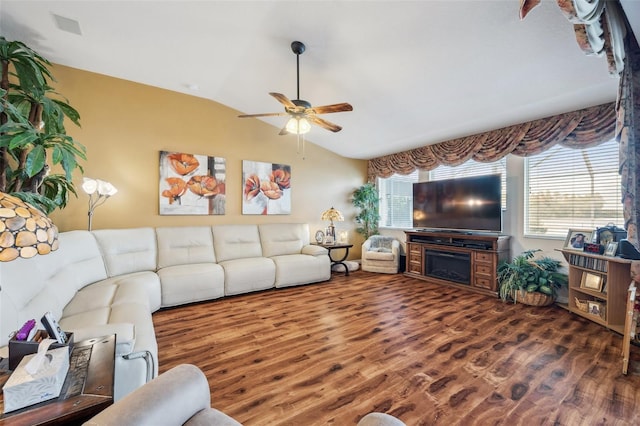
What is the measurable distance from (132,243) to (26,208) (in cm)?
307

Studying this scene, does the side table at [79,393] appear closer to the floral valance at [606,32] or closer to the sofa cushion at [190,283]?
the sofa cushion at [190,283]

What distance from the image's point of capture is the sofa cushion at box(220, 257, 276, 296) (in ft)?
12.0

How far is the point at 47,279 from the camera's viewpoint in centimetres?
197

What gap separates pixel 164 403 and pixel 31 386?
0.38 m

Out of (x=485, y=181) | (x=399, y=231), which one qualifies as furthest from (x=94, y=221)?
(x=485, y=181)

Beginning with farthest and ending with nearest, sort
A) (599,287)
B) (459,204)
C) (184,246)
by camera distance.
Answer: (459,204), (184,246), (599,287)

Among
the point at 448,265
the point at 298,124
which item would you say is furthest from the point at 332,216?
the point at 298,124

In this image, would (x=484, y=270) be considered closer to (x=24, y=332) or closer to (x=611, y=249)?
(x=611, y=249)

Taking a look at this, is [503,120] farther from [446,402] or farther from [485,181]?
[446,402]

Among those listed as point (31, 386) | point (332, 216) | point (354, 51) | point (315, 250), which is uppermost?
point (354, 51)

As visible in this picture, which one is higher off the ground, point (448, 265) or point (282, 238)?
point (282, 238)

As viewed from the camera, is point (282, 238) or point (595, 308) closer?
point (595, 308)

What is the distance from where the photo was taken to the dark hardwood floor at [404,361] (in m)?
1.63

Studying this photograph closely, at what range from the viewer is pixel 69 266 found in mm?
2424
